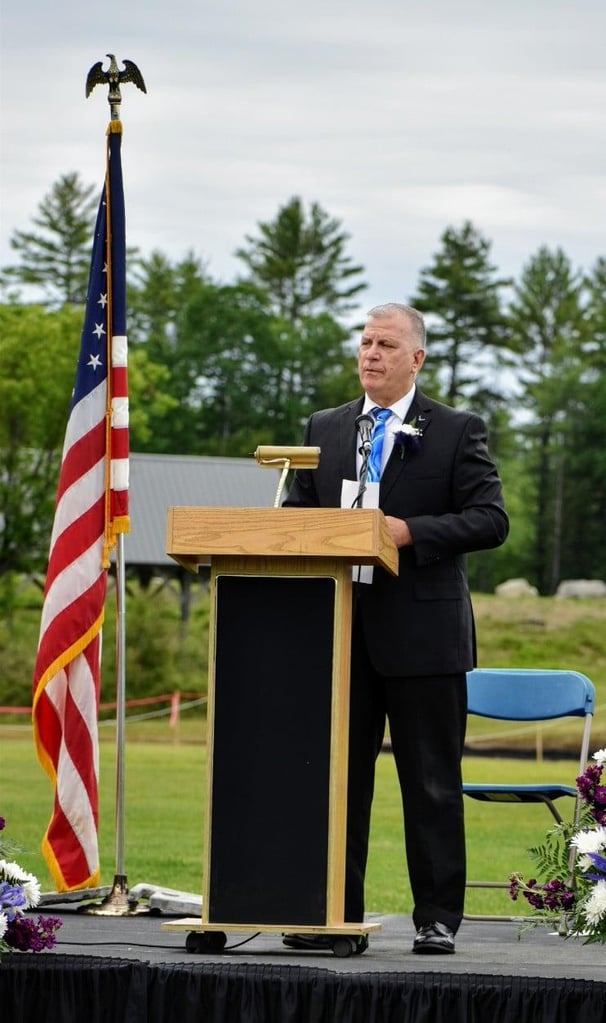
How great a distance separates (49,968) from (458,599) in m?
1.75

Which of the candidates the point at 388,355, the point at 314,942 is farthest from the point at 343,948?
the point at 388,355

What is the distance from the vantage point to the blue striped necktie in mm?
5645

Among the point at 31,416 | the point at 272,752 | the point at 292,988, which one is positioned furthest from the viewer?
the point at 31,416

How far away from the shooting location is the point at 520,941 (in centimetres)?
600

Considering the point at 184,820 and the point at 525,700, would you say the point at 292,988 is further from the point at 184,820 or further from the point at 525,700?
the point at 184,820

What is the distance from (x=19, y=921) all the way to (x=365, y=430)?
6.13 feet

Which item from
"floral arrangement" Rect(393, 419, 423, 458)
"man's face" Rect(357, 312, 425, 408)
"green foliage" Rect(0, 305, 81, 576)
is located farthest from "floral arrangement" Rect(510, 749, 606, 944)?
"green foliage" Rect(0, 305, 81, 576)

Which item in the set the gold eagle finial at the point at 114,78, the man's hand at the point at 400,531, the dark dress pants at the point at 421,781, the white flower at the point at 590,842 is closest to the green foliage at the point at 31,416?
the gold eagle finial at the point at 114,78

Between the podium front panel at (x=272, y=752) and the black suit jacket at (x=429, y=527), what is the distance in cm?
46

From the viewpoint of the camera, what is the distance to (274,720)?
200 inches

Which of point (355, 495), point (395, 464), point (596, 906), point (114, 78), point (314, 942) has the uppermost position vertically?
point (114, 78)

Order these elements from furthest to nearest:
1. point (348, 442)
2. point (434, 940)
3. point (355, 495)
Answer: point (348, 442)
point (355, 495)
point (434, 940)

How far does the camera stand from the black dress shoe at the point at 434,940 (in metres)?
5.34

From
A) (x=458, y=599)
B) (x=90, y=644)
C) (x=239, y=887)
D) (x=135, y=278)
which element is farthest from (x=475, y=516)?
(x=135, y=278)
